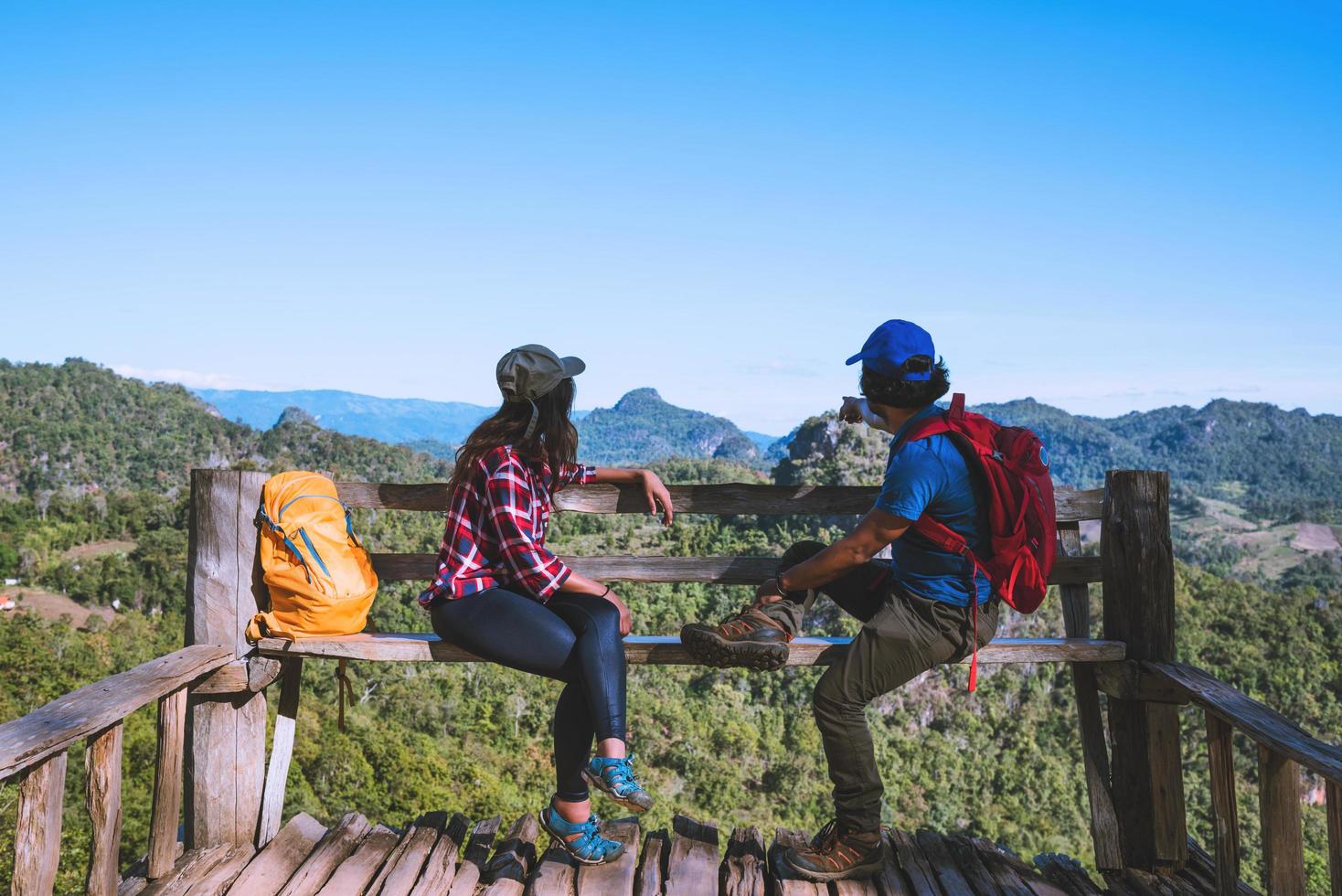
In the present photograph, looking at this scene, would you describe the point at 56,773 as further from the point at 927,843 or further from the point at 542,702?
the point at 542,702

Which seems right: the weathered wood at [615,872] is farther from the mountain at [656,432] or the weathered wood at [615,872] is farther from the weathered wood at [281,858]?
the mountain at [656,432]

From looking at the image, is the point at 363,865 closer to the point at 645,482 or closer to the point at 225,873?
the point at 225,873

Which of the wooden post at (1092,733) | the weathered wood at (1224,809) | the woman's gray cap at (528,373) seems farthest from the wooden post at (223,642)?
the weathered wood at (1224,809)

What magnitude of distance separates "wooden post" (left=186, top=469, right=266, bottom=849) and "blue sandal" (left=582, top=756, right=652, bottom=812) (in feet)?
4.39

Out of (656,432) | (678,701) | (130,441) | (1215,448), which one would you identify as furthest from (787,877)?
(1215,448)

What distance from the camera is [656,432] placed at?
15188cm

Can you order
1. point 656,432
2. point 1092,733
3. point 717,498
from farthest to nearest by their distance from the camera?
point 656,432 → point 717,498 → point 1092,733

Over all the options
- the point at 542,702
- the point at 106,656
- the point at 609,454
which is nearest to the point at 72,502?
the point at 106,656

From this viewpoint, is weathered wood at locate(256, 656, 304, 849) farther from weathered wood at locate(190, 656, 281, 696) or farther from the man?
the man

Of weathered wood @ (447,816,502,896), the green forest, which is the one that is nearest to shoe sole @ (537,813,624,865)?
weathered wood @ (447,816,502,896)

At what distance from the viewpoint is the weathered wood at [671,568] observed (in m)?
3.54

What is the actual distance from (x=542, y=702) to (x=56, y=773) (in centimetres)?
2781

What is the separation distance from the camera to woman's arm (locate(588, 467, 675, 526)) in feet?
11.3

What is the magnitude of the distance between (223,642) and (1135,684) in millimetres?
3205
